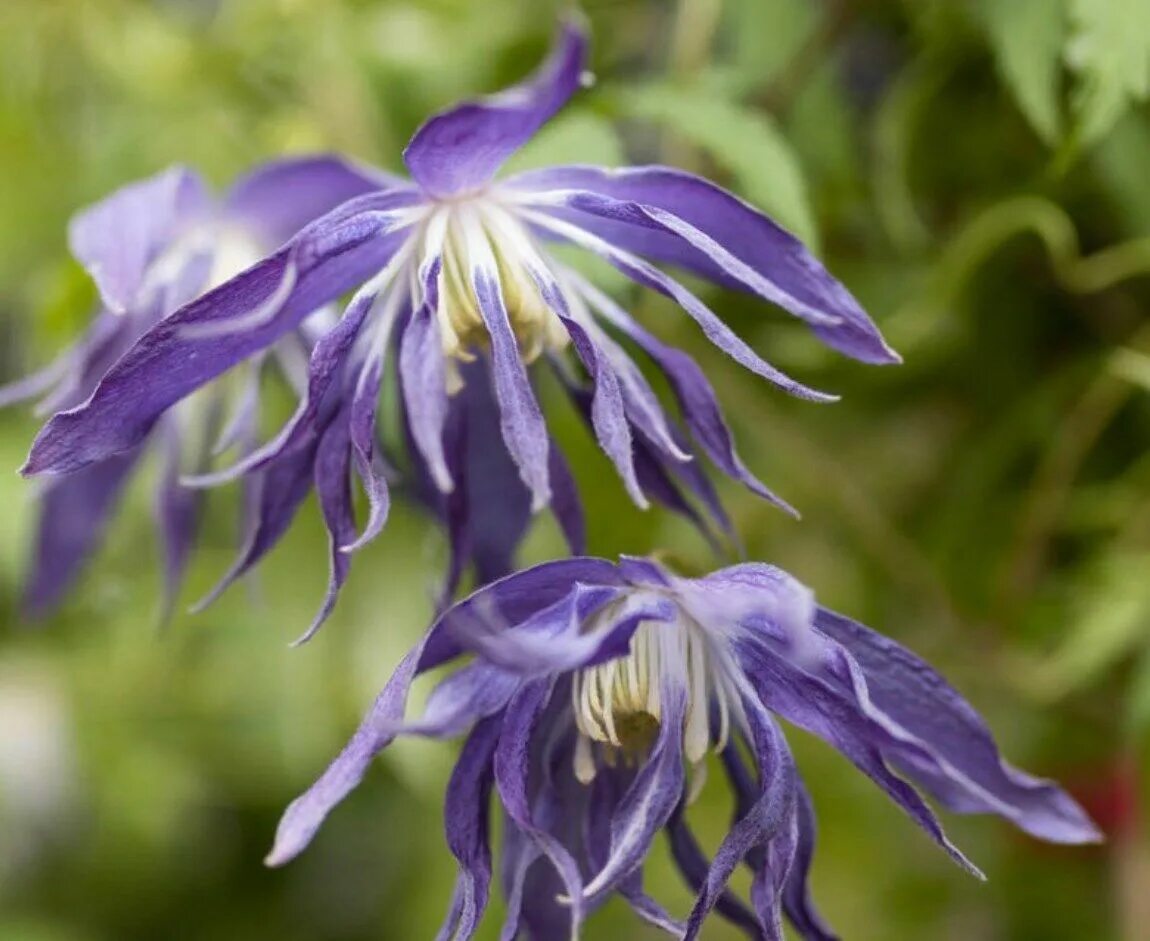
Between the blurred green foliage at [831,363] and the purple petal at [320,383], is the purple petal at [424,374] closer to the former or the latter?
the purple petal at [320,383]

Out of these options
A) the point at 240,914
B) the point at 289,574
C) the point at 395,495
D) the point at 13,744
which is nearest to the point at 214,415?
the point at 395,495

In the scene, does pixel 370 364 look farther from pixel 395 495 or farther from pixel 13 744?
pixel 13 744

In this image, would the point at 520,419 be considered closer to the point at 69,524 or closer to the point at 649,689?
the point at 649,689

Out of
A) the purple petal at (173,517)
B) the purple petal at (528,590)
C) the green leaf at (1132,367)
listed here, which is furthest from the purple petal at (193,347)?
the green leaf at (1132,367)

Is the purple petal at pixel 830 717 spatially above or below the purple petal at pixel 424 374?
below

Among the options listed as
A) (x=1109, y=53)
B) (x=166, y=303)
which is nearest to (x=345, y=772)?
(x=166, y=303)

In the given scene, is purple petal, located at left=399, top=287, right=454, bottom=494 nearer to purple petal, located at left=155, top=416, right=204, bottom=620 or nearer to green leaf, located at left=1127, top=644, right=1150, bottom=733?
purple petal, located at left=155, top=416, right=204, bottom=620
